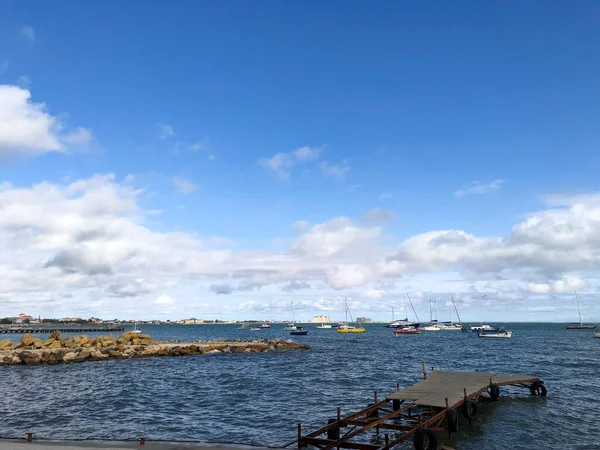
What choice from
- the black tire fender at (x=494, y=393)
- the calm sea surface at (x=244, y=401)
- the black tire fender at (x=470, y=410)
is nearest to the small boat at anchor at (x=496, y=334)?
the calm sea surface at (x=244, y=401)

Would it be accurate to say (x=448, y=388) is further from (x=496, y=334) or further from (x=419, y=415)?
(x=496, y=334)

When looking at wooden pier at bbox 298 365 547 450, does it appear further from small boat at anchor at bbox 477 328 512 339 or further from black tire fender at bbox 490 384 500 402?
small boat at anchor at bbox 477 328 512 339

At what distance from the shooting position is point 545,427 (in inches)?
1112

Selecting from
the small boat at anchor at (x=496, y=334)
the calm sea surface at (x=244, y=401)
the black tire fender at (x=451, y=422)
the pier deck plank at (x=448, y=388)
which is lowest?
the small boat at anchor at (x=496, y=334)

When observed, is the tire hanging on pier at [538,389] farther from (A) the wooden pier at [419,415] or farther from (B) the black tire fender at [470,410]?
(B) the black tire fender at [470,410]

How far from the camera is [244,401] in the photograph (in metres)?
36.2

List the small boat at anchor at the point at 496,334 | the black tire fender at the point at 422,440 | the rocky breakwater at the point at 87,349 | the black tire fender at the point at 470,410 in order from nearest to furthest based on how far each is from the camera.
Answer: the black tire fender at the point at 422,440 → the black tire fender at the point at 470,410 → the rocky breakwater at the point at 87,349 → the small boat at anchor at the point at 496,334

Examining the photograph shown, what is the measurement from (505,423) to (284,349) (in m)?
62.3

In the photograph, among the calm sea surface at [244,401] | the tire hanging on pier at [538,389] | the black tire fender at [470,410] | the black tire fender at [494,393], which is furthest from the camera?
the tire hanging on pier at [538,389]

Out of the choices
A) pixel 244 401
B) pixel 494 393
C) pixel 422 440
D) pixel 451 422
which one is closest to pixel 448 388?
pixel 451 422

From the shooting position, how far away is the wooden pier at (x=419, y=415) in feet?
69.4

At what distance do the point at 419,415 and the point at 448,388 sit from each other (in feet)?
33.4

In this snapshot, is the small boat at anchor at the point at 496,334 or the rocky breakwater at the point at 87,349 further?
the small boat at anchor at the point at 496,334

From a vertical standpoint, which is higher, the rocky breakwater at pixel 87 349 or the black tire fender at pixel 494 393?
the rocky breakwater at pixel 87 349
